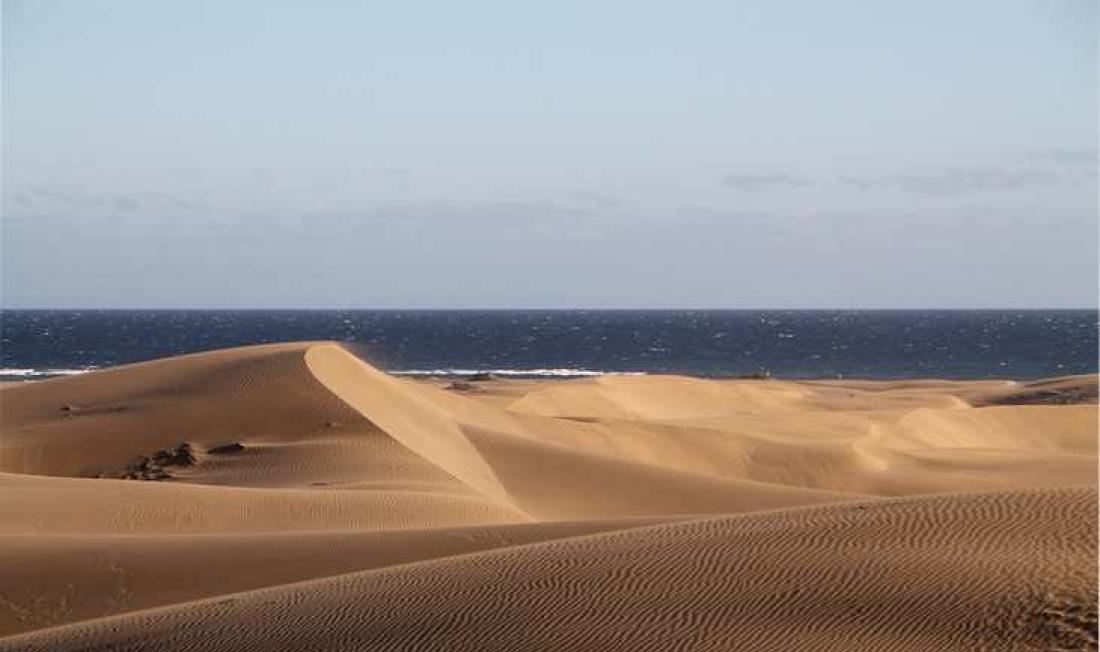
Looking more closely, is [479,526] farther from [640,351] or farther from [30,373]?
[640,351]

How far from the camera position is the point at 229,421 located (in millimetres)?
22000

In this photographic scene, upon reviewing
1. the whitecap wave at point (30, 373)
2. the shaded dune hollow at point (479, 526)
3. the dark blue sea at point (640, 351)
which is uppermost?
the shaded dune hollow at point (479, 526)

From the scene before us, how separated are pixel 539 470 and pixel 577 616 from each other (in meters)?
14.2

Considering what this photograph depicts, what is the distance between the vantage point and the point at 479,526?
43.6ft

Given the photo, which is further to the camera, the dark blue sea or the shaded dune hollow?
the dark blue sea

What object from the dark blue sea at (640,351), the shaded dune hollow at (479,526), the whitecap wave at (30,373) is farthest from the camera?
the dark blue sea at (640,351)

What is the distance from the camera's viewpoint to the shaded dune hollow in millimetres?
7984

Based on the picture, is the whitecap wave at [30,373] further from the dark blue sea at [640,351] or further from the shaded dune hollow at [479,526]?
the shaded dune hollow at [479,526]

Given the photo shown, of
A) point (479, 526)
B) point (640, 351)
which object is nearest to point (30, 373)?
point (640, 351)

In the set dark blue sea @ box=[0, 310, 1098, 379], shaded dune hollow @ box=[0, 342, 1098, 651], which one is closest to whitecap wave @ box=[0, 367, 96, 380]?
dark blue sea @ box=[0, 310, 1098, 379]

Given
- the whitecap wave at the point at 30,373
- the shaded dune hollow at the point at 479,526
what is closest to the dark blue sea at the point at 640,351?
the whitecap wave at the point at 30,373

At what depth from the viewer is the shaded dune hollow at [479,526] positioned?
798 centimetres

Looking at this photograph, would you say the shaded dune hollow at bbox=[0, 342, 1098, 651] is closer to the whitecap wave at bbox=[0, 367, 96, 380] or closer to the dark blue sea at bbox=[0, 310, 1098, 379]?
the whitecap wave at bbox=[0, 367, 96, 380]

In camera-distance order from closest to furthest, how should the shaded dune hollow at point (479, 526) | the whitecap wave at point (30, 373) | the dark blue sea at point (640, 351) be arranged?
the shaded dune hollow at point (479, 526) < the whitecap wave at point (30, 373) < the dark blue sea at point (640, 351)
